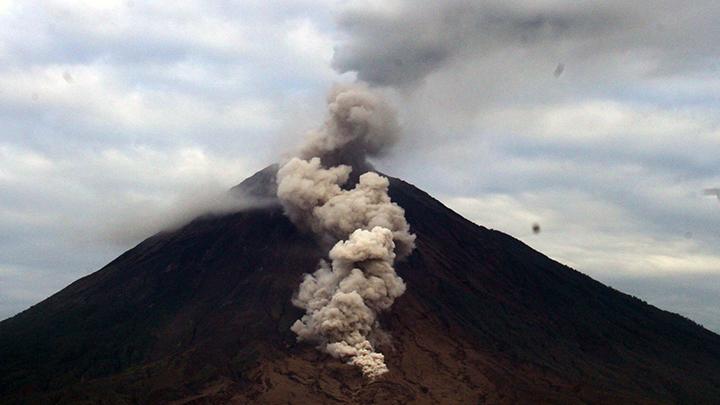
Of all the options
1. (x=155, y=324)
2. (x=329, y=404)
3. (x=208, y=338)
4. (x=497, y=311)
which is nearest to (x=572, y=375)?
(x=497, y=311)

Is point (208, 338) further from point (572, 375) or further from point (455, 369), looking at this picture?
point (572, 375)

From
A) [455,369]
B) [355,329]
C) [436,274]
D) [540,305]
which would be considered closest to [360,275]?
[355,329]

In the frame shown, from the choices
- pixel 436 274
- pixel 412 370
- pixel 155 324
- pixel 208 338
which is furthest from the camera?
pixel 436 274

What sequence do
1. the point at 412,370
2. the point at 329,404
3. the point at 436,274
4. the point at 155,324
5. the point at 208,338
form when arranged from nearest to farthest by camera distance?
the point at 329,404, the point at 412,370, the point at 208,338, the point at 155,324, the point at 436,274

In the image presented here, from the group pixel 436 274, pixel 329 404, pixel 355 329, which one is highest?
pixel 436 274

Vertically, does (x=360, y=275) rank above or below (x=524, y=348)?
above

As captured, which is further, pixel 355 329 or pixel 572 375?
pixel 572 375
